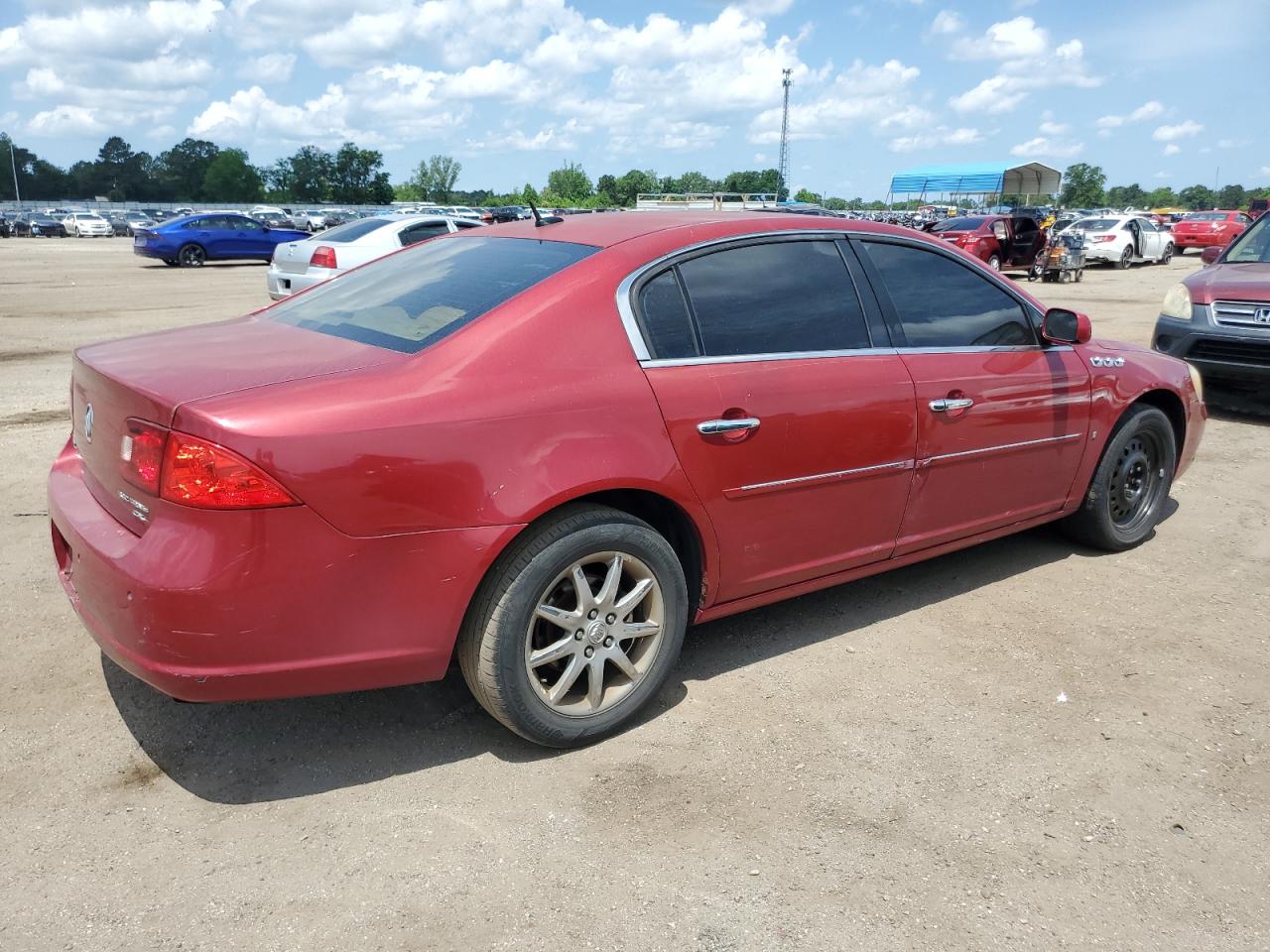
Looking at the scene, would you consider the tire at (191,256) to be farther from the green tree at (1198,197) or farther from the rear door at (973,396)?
the green tree at (1198,197)

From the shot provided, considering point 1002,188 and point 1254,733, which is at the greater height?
point 1002,188

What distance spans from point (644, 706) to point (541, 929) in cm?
107

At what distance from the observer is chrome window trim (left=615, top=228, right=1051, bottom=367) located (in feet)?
10.3

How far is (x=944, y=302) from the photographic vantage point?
4.06 m

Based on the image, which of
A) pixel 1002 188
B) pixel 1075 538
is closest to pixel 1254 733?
pixel 1075 538

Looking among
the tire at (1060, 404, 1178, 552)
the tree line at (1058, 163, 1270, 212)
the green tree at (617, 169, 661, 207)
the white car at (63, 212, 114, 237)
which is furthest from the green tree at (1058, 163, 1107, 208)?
the tire at (1060, 404, 1178, 552)

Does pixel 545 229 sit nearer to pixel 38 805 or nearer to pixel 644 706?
pixel 644 706

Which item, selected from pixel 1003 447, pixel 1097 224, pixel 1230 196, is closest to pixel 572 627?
pixel 1003 447

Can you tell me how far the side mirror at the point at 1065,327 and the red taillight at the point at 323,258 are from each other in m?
9.76

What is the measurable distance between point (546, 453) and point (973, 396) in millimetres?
1989

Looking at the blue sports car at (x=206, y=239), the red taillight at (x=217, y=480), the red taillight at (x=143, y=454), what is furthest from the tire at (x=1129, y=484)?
the blue sports car at (x=206, y=239)

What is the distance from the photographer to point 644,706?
3324mm

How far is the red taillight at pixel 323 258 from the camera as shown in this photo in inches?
478

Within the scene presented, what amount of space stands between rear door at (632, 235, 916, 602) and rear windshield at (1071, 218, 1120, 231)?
27.6 metres
